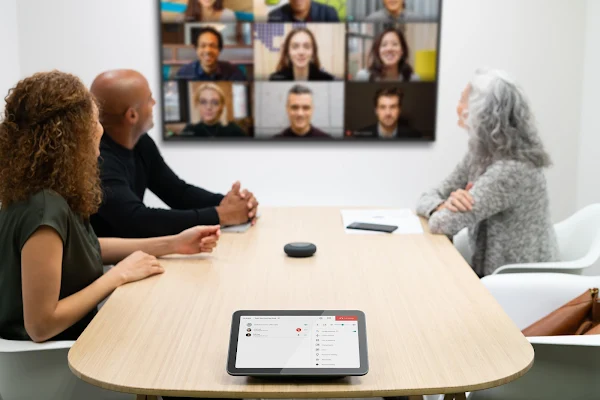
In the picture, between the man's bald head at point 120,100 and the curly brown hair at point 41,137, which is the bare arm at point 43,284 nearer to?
the curly brown hair at point 41,137

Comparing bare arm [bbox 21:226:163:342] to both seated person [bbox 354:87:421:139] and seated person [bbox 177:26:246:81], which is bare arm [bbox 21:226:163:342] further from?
seated person [bbox 354:87:421:139]

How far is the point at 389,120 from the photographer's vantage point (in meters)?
4.54

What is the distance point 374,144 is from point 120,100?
216 centimetres

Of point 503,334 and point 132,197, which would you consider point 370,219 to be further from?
point 503,334

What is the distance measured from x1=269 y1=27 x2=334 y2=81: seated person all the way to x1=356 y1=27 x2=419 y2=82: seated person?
0.88 ft

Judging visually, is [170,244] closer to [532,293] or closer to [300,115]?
[532,293]

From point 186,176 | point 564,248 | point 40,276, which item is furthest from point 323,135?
point 40,276

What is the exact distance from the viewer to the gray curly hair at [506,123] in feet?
9.07

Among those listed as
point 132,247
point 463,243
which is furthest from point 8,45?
point 463,243

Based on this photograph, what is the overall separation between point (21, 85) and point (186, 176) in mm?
2810

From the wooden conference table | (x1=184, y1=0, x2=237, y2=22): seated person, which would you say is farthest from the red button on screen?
(x1=184, y1=0, x2=237, y2=22): seated person

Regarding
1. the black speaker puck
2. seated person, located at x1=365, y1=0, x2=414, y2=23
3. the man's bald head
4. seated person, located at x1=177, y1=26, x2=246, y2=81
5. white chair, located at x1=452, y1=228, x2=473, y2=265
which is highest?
seated person, located at x1=365, y1=0, x2=414, y2=23

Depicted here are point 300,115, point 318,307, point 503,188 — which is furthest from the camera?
point 300,115

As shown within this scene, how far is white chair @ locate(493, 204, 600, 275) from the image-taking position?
2715 mm
